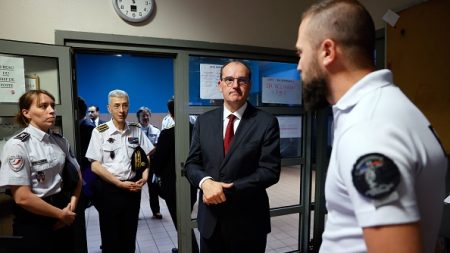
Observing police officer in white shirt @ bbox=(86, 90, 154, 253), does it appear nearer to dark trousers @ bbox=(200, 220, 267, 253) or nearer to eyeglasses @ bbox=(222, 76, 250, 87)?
dark trousers @ bbox=(200, 220, 267, 253)

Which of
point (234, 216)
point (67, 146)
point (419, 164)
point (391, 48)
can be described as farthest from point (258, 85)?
point (419, 164)

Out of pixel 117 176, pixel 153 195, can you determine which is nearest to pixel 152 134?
pixel 153 195

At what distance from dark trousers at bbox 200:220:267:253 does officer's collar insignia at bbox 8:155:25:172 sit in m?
1.09

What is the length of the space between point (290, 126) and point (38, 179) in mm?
2017

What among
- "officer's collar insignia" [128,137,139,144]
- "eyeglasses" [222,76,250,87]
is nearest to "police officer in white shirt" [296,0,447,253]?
"eyeglasses" [222,76,250,87]

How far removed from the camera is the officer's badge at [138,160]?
2.16 metres

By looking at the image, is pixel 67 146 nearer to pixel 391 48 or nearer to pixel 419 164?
pixel 419 164

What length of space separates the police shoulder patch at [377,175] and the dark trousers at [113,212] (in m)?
1.97

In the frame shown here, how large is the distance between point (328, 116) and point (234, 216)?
1720 millimetres

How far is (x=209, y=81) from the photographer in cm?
221

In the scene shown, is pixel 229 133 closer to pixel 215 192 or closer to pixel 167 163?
pixel 215 192

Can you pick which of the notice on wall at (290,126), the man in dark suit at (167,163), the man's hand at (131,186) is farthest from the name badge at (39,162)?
the notice on wall at (290,126)

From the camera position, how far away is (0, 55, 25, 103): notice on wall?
5.37 feet

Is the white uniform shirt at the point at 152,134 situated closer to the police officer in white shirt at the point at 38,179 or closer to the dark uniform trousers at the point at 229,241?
the police officer in white shirt at the point at 38,179
